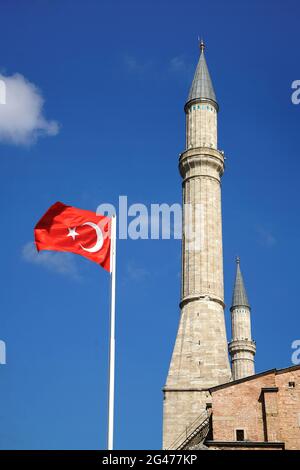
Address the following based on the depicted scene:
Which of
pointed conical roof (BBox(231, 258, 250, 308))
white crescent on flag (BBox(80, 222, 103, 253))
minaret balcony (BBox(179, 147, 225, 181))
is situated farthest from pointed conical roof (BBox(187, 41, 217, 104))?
white crescent on flag (BBox(80, 222, 103, 253))

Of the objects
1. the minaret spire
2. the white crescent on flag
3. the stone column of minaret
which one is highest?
the minaret spire

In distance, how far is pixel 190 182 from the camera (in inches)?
1861

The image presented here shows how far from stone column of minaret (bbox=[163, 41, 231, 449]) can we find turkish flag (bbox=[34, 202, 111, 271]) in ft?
74.5

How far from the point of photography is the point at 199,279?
44344mm

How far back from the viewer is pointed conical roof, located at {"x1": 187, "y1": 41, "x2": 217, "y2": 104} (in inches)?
1945

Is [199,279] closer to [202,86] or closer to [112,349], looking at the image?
[202,86]

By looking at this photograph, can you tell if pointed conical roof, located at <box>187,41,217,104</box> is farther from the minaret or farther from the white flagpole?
the white flagpole

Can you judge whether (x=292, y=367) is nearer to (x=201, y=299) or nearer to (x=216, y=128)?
(x=201, y=299)

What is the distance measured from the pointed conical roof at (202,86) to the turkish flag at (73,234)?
3099 centimetres
